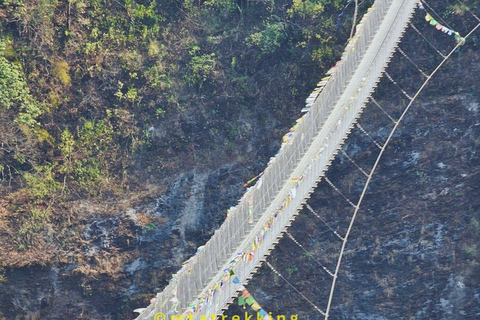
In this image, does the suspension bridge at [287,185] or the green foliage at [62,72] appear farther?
the green foliage at [62,72]

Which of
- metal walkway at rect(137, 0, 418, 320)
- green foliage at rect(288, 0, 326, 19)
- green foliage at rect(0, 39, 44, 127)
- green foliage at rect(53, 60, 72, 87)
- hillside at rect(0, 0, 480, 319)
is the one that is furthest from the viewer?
green foliage at rect(288, 0, 326, 19)

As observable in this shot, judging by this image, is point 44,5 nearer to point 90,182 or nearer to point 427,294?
point 90,182

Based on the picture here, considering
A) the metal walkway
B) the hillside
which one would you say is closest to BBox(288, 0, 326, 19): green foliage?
the hillside

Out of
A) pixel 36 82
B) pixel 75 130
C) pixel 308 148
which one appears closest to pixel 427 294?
pixel 308 148

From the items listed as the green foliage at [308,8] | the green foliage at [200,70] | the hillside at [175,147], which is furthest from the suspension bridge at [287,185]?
the green foliage at [200,70]

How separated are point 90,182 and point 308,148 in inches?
366

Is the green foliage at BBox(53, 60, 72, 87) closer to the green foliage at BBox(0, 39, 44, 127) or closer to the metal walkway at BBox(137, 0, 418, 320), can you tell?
the green foliage at BBox(0, 39, 44, 127)

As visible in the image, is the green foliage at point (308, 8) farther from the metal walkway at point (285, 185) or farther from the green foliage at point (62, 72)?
the green foliage at point (62, 72)

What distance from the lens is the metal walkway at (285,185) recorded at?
86.1ft

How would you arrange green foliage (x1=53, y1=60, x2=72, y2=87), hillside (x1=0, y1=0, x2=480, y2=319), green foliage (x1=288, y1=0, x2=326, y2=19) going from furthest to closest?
1. green foliage (x1=288, y1=0, x2=326, y2=19)
2. green foliage (x1=53, y1=60, x2=72, y2=87)
3. hillside (x1=0, y1=0, x2=480, y2=319)

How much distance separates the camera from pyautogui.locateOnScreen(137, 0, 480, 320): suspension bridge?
2627 cm

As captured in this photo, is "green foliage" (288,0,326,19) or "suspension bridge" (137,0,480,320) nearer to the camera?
"suspension bridge" (137,0,480,320)

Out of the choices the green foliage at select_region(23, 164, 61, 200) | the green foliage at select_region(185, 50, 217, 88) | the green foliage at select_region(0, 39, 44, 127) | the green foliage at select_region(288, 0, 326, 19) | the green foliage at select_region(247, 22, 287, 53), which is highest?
the green foliage at select_region(288, 0, 326, 19)

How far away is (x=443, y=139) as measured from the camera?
112ft
